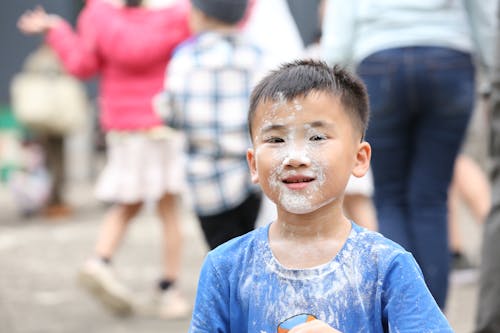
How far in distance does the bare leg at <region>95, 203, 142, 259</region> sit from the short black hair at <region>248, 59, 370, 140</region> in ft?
11.2

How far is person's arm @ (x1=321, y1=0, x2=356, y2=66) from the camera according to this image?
4508 millimetres

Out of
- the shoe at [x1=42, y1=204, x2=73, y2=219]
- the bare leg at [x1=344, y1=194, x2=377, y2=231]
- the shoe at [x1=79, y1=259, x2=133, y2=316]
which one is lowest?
the shoe at [x1=79, y1=259, x2=133, y2=316]

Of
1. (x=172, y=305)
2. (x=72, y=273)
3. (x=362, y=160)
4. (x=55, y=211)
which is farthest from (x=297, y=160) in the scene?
(x=55, y=211)

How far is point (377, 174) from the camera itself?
443 cm

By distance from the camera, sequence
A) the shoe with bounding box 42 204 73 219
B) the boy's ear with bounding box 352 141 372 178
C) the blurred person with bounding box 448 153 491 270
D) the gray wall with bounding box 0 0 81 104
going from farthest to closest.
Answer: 1. the gray wall with bounding box 0 0 81 104
2. the shoe with bounding box 42 204 73 219
3. the blurred person with bounding box 448 153 491 270
4. the boy's ear with bounding box 352 141 372 178

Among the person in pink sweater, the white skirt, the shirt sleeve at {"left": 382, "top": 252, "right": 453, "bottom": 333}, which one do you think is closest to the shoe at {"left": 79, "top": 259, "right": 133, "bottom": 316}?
the person in pink sweater

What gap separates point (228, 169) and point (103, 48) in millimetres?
1701

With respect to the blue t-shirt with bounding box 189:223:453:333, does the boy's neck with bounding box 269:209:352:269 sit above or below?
above

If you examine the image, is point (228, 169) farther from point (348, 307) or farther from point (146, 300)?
point (348, 307)

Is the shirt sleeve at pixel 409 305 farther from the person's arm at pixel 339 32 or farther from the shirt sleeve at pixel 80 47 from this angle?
the shirt sleeve at pixel 80 47

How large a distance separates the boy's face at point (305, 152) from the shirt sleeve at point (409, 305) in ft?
0.79

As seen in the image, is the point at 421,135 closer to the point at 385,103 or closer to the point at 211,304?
the point at 385,103

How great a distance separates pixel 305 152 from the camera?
2352 mm

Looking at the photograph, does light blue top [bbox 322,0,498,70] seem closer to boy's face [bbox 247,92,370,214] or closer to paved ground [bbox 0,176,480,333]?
paved ground [bbox 0,176,480,333]
